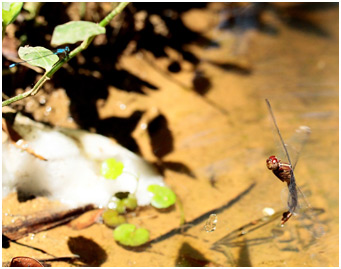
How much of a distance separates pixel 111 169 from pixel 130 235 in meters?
0.37

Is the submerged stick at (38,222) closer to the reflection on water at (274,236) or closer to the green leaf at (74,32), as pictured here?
the reflection on water at (274,236)

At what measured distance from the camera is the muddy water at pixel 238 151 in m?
2.04

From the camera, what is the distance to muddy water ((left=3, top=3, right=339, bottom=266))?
204 cm

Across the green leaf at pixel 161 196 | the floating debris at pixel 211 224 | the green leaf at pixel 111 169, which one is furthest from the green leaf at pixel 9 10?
the floating debris at pixel 211 224

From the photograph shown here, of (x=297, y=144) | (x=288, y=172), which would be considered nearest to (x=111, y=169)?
(x=288, y=172)

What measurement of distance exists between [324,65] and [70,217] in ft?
8.47

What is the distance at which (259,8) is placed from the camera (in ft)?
13.3

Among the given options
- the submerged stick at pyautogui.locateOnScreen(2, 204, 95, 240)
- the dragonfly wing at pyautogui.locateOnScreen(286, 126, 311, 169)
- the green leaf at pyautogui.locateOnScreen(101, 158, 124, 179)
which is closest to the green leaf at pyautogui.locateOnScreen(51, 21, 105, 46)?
the green leaf at pyautogui.locateOnScreen(101, 158, 124, 179)

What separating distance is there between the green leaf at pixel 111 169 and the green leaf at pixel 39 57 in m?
0.72

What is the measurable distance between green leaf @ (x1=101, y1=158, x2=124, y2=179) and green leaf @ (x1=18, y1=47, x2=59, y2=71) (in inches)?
28.4

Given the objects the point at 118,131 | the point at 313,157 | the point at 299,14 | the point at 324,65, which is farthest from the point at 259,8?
the point at 118,131

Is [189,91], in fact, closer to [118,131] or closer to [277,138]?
[118,131]

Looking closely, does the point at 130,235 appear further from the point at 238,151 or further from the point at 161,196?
the point at 238,151

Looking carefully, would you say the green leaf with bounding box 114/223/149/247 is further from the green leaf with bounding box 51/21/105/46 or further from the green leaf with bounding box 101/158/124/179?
the green leaf with bounding box 51/21/105/46
